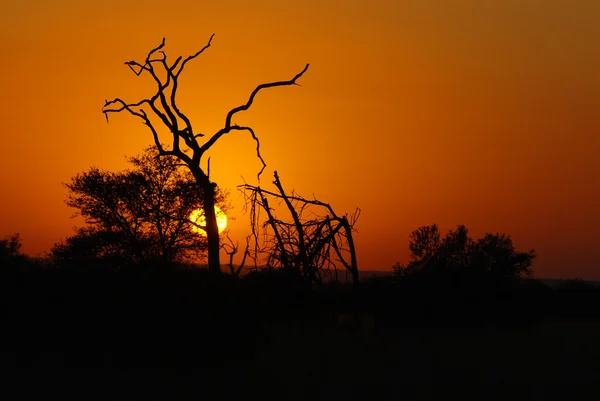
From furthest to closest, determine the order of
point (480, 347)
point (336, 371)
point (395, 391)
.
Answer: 1. point (480, 347)
2. point (336, 371)
3. point (395, 391)

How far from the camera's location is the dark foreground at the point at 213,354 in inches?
611

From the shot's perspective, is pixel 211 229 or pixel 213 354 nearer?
pixel 213 354

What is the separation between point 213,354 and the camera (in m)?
17.7

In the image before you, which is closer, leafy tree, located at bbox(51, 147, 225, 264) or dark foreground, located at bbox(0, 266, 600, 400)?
dark foreground, located at bbox(0, 266, 600, 400)

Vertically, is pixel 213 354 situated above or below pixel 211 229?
below

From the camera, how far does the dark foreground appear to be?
51.0 ft

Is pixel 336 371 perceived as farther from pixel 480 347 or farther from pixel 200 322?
pixel 480 347

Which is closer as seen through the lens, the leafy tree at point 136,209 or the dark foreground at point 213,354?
the dark foreground at point 213,354

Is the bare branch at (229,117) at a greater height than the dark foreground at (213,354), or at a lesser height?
greater

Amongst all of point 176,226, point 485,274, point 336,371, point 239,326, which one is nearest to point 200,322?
point 239,326

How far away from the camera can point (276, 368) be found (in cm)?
1758

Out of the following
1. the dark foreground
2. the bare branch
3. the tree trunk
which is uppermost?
the bare branch

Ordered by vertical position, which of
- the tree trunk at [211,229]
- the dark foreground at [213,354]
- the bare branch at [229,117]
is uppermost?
the bare branch at [229,117]

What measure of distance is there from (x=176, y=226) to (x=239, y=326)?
2614 cm
